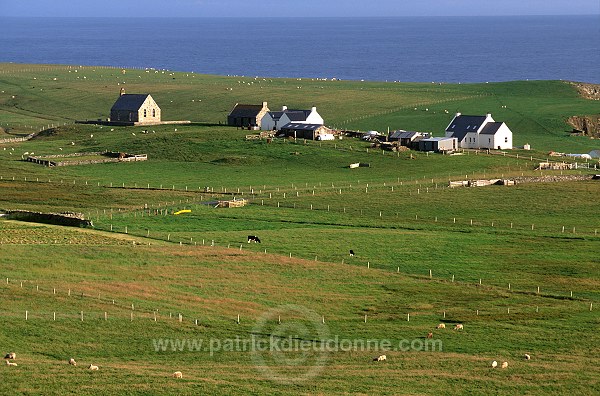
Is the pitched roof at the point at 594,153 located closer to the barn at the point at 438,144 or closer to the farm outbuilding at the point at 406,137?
the barn at the point at 438,144

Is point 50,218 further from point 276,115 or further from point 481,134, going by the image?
point 481,134

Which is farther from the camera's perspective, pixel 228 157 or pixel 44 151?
pixel 44 151

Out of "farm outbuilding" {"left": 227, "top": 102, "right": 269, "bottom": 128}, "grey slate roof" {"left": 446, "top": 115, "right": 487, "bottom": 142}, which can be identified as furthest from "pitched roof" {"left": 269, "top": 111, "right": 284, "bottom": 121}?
"grey slate roof" {"left": 446, "top": 115, "right": 487, "bottom": 142}

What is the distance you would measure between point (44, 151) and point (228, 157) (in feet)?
63.8

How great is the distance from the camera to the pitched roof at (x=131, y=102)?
138875 millimetres

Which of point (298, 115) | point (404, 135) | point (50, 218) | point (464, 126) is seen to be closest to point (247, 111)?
point (298, 115)

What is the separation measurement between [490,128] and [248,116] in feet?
87.7

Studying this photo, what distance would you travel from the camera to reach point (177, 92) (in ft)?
561

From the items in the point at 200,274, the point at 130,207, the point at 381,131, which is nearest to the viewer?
the point at 200,274

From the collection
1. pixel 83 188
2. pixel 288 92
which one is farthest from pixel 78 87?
pixel 83 188

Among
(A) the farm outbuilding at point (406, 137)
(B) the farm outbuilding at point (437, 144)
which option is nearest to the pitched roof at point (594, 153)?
(B) the farm outbuilding at point (437, 144)

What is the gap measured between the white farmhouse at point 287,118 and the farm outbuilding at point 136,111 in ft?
61.4

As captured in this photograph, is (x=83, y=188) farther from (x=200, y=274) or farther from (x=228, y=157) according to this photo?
(x=200, y=274)

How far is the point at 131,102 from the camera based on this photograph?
5527 inches
